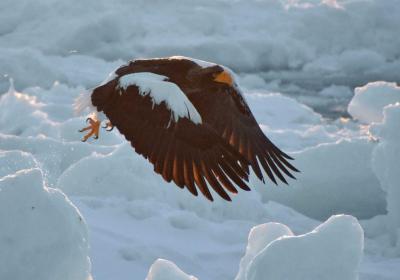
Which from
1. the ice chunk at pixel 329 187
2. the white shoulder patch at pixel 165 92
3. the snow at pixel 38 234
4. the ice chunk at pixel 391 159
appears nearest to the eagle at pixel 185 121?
the white shoulder patch at pixel 165 92

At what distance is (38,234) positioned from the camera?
154 inches

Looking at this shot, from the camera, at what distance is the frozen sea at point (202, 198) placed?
3.97m

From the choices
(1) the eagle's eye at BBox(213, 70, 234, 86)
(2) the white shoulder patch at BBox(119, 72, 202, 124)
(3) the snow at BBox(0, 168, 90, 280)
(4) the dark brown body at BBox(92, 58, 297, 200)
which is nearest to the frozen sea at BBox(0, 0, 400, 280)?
(3) the snow at BBox(0, 168, 90, 280)

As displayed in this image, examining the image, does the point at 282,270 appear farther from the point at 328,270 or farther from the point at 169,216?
the point at 169,216

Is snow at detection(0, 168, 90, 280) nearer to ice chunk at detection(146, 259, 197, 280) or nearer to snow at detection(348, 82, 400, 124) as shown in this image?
ice chunk at detection(146, 259, 197, 280)

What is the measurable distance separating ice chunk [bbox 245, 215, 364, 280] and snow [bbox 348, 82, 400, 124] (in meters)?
4.53

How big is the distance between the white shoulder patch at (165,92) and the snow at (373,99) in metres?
4.11

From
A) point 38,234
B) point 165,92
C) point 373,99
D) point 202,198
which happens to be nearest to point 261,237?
point 165,92

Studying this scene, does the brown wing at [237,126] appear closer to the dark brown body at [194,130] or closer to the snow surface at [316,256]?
the dark brown body at [194,130]

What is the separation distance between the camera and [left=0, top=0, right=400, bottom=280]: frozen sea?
3975 mm

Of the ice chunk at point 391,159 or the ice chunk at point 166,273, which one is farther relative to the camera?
the ice chunk at point 391,159

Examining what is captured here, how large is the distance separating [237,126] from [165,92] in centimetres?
78

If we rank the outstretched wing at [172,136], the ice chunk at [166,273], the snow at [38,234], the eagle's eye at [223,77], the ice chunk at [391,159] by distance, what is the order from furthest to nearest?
1. the ice chunk at [391,159]
2. the eagle's eye at [223,77]
3. the outstretched wing at [172,136]
4. the ice chunk at [166,273]
5. the snow at [38,234]

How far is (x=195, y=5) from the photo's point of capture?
51.9 ft
